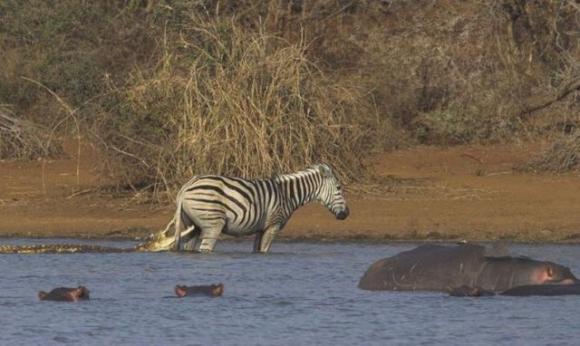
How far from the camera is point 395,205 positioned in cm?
1780

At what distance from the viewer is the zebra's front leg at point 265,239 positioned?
14992 mm

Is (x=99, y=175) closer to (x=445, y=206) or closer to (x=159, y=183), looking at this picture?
(x=159, y=183)

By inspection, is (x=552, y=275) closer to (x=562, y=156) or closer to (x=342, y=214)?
(x=342, y=214)

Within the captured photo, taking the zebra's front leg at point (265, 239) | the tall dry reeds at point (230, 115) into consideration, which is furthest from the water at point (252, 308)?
the tall dry reeds at point (230, 115)

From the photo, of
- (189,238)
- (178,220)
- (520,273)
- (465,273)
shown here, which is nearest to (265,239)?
(189,238)

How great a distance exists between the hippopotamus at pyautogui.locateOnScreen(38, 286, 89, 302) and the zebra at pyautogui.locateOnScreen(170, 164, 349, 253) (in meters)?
2.62

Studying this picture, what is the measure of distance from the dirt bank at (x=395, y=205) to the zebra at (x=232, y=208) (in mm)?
1240

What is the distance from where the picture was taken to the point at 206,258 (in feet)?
47.9

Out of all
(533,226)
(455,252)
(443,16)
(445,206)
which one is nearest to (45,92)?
(443,16)

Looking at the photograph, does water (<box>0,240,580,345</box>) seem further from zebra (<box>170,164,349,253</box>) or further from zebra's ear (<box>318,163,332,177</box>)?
zebra's ear (<box>318,163,332,177</box>)

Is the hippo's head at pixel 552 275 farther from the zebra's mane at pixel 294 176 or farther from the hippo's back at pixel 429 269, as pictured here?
the zebra's mane at pixel 294 176

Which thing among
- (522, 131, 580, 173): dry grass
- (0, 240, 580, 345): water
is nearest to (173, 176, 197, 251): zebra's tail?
(0, 240, 580, 345): water

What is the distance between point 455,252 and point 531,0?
13.1m

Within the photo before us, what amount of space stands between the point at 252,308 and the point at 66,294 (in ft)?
4.81
